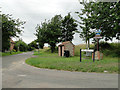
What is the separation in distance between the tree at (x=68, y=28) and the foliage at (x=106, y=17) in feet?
51.2

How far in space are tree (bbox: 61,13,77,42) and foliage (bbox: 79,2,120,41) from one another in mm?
15605

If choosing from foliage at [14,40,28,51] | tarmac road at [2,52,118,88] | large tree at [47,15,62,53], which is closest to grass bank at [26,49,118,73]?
tarmac road at [2,52,118,88]

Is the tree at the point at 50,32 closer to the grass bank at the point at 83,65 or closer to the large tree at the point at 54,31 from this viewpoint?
the large tree at the point at 54,31

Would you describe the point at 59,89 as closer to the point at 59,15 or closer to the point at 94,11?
the point at 94,11

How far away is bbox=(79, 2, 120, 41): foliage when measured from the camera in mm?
16453

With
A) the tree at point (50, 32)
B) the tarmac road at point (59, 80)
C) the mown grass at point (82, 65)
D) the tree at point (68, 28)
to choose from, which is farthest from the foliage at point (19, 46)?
the tarmac road at point (59, 80)

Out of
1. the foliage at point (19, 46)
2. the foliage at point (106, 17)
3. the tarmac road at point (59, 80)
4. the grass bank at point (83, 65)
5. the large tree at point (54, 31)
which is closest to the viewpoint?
the tarmac road at point (59, 80)

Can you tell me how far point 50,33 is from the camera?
3538cm

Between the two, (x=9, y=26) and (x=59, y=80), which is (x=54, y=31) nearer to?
(x=9, y=26)

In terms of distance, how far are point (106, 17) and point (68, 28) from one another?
19.0 meters

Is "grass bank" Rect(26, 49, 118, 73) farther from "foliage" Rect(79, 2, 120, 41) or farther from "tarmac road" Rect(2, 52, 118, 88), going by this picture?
"foliage" Rect(79, 2, 120, 41)

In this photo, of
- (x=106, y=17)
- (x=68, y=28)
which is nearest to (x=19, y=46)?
(x=68, y=28)

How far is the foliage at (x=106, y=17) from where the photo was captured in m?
16.5

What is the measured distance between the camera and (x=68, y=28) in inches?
1396
